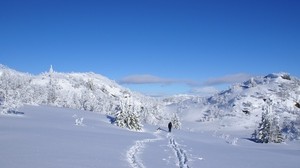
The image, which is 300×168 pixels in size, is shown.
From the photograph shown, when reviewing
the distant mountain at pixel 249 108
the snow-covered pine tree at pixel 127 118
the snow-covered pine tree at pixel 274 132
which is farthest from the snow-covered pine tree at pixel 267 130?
the distant mountain at pixel 249 108

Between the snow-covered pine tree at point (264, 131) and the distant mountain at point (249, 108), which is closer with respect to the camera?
the snow-covered pine tree at point (264, 131)

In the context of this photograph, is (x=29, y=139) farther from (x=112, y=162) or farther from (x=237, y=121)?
(x=237, y=121)

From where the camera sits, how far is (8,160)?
13258mm

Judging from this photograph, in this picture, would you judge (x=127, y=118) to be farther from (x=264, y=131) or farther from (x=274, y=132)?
(x=274, y=132)

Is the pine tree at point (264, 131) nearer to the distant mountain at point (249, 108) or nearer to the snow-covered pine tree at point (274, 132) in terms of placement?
the snow-covered pine tree at point (274, 132)

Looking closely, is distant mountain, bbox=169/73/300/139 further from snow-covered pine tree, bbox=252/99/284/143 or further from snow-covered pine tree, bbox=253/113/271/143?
snow-covered pine tree, bbox=253/113/271/143

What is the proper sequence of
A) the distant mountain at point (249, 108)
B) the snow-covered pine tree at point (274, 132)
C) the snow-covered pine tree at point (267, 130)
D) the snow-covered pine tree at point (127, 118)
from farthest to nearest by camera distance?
the distant mountain at point (249, 108), the snow-covered pine tree at point (274, 132), the snow-covered pine tree at point (267, 130), the snow-covered pine tree at point (127, 118)

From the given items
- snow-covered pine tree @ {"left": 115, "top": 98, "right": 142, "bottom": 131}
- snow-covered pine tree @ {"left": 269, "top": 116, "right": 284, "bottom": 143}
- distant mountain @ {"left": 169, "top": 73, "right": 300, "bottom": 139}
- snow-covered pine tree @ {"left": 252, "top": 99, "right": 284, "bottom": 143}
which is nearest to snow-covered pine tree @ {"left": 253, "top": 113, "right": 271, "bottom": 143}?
snow-covered pine tree @ {"left": 252, "top": 99, "right": 284, "bottom": 143}

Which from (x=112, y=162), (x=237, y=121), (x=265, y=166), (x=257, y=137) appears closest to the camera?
(x=112, y=162)

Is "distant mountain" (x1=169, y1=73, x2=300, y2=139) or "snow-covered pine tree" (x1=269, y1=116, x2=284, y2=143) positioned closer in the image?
"snow-covered pine tree" (x1=269, y1=116, x2=284, y2=143)

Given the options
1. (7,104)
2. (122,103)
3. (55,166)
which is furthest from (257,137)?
(55,166)

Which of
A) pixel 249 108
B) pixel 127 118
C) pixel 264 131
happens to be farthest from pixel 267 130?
pixel 249 108

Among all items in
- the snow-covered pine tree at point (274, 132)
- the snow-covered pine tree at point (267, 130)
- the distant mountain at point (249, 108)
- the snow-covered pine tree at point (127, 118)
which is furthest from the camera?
the distant mountain at point (249, 108)

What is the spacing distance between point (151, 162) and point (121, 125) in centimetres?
3030
